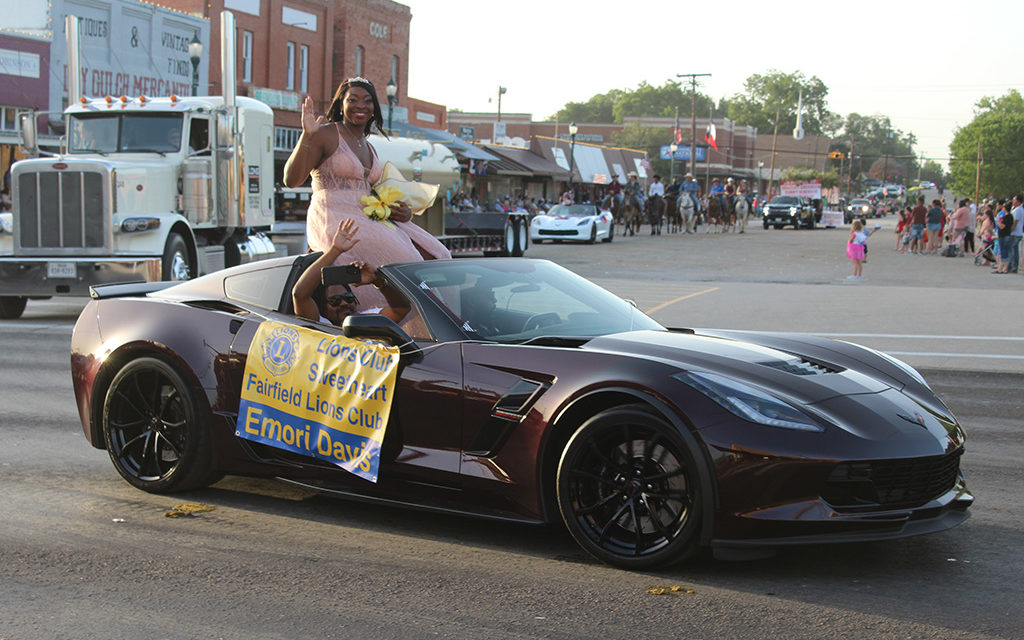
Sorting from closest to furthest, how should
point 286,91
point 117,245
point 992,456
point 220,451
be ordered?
point 220,451 → point 992,456 → point 117,245 → point 286,91

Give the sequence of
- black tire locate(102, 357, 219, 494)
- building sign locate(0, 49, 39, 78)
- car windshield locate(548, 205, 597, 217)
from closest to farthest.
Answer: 1. black tire locate(102, 357, 219, 494)
2. building sign locate(0, 49, 39, 78)
3. car windshield locate(548, 205, 597, 217)

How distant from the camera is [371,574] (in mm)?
4727

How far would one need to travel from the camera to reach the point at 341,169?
7.04 meters

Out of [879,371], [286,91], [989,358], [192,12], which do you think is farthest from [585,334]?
[286,91]

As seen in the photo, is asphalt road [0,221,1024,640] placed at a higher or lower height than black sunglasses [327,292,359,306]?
lower

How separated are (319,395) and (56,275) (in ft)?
32.8

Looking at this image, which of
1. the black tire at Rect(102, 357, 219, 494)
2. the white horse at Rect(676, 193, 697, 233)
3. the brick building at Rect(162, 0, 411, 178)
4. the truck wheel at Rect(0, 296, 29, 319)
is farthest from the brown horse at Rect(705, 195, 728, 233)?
the black tire at Rect(102, 357, 219, 494)

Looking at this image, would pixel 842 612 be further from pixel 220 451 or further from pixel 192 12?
pixel 192 12

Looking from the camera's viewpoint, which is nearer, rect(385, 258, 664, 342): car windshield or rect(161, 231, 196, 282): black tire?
rect(385, 258, 664, 342): car windshield

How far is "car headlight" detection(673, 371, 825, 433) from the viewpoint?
4.46 m

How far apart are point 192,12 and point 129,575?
39.6m

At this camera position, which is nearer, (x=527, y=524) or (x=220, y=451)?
(x=527, y=524)

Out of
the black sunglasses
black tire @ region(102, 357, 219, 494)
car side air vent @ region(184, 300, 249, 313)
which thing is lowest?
black tire @ region(102, 357, 219, 494)

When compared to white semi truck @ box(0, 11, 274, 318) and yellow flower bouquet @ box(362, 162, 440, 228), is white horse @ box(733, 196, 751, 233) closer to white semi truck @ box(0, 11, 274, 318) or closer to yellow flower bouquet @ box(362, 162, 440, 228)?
white semi truck @ box(0, 11, 274, 318)
